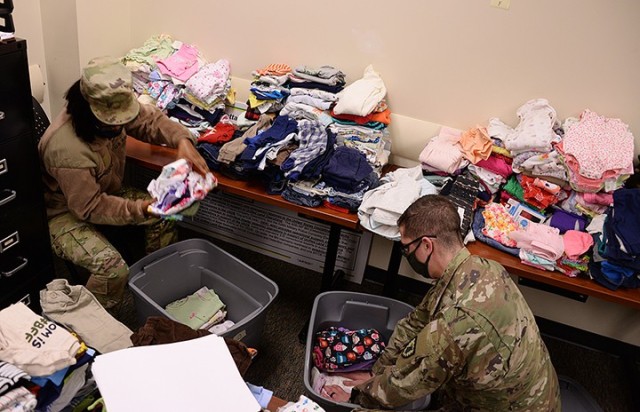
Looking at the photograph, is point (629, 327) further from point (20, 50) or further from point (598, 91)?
point (20, 50)

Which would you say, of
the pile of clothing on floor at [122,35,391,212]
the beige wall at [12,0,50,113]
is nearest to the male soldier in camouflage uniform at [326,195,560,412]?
the pile of clothing on floor at [122,35,391,212]

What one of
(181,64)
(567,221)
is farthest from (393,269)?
(181,64)

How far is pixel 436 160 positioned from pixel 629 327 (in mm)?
1471

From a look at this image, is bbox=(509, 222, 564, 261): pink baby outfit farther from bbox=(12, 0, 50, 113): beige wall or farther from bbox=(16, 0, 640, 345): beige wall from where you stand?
bbox=(12, 0, 50, 113): beige wall

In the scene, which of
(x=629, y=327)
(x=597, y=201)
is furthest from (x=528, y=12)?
(x=629, y=327)

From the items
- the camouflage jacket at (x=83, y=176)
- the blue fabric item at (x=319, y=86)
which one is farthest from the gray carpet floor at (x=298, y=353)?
the blue fabric item at (x=319, y=86)

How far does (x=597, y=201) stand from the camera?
239 cm

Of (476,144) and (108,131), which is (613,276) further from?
(108,131)

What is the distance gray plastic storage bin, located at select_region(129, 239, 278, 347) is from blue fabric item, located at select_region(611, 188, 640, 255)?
149cm

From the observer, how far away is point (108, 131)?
220cm

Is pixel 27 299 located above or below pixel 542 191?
below

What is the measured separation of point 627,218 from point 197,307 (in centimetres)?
199

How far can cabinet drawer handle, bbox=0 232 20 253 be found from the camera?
6.84ft

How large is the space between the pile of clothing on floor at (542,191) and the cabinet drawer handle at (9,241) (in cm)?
149
